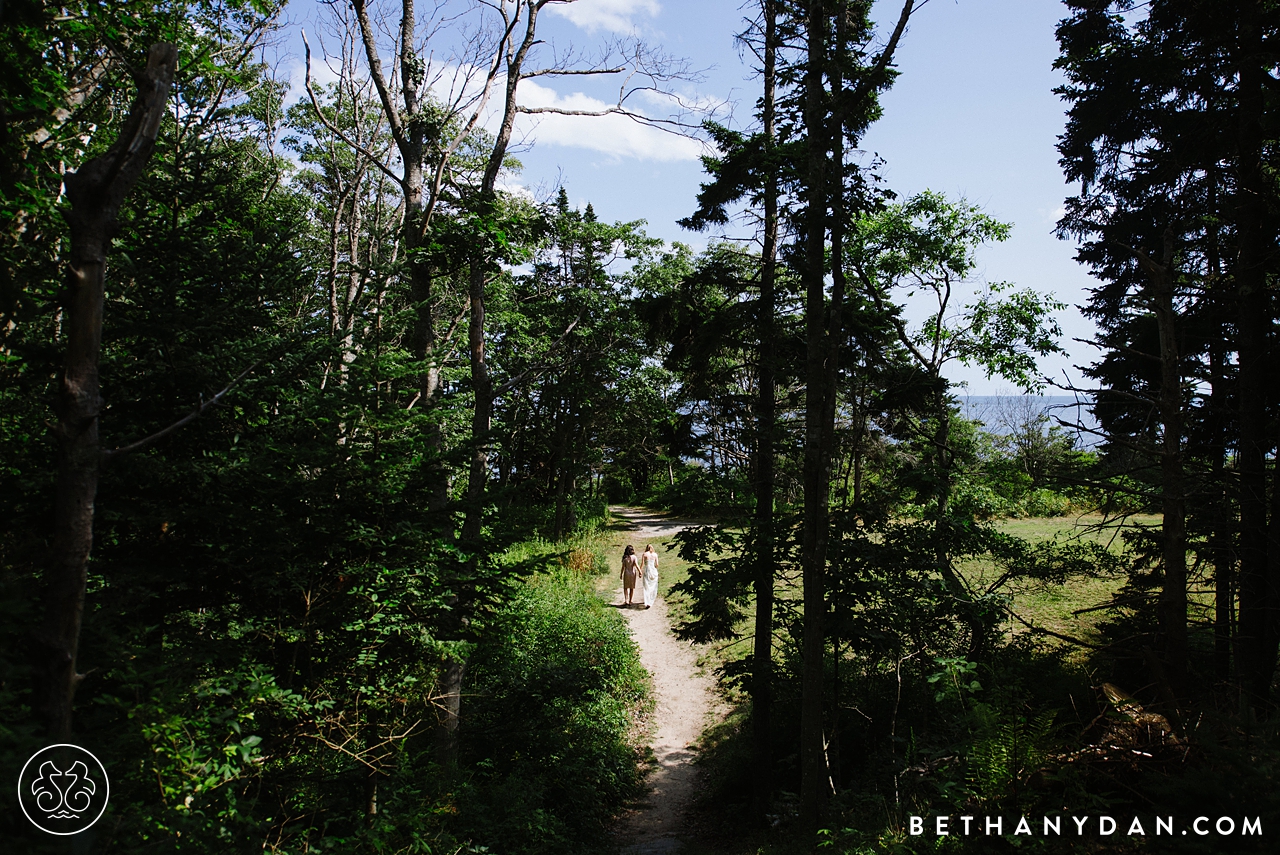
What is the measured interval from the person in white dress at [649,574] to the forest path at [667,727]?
1.01 ft

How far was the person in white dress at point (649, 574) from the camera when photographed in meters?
16.9

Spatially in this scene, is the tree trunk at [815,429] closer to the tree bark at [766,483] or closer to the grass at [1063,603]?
the tree bark at [766,483]

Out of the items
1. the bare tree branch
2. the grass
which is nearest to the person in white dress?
the grass

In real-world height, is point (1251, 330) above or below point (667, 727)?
above

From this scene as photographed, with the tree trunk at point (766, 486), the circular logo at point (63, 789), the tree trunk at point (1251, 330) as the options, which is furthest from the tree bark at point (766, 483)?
the circular logo at point (63, 789)

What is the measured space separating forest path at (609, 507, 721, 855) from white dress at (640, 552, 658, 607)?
1.09 feet

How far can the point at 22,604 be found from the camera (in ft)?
7.71

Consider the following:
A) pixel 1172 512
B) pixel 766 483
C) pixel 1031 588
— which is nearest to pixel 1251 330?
pixel 1172 512

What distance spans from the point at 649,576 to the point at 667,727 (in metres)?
5.27

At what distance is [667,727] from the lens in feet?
39.7

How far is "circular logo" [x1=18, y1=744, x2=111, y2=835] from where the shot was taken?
2.64m

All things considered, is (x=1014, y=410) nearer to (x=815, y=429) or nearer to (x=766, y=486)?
(x=766, y=486)

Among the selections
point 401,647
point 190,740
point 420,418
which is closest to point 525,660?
point 401,647

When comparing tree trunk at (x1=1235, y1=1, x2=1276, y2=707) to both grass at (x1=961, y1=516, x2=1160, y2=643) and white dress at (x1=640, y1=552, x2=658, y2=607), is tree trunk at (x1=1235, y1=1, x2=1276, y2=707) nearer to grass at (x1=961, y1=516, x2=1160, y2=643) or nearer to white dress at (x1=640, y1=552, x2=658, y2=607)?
grass at (x1=961, y1=516, x2=1160, y2=643)
